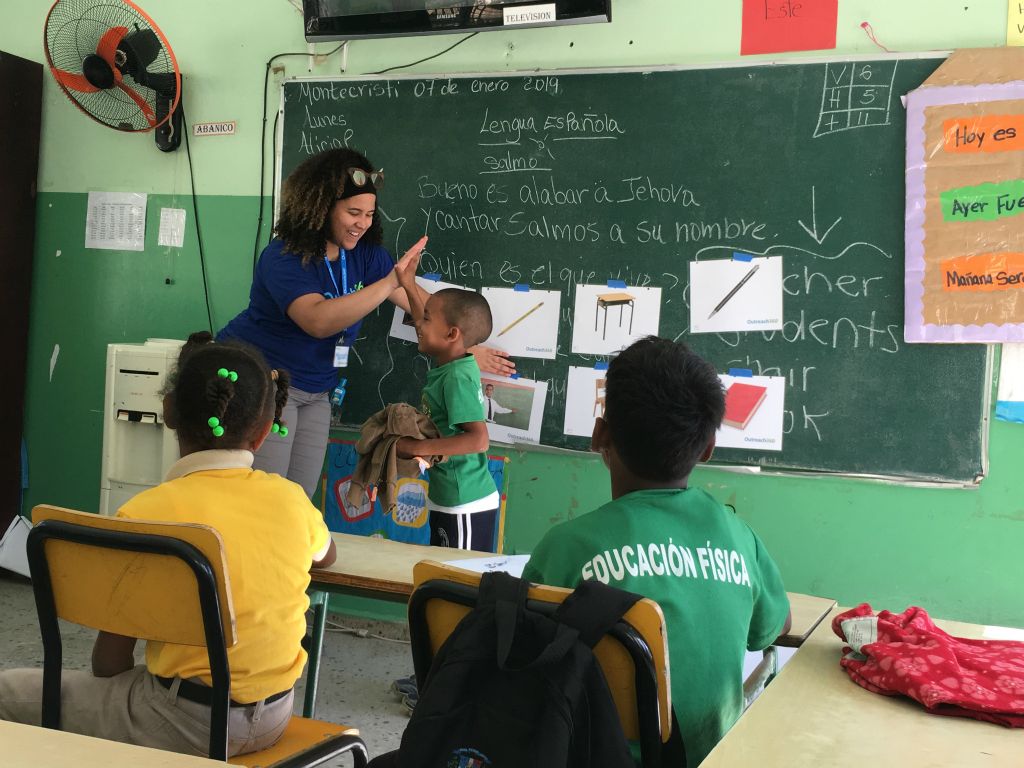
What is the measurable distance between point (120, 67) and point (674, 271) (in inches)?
96.5

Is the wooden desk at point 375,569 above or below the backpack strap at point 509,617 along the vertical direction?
below

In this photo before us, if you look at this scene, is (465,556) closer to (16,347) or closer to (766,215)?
(766,215)

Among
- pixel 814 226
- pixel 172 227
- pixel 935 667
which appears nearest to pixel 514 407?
pixel 814 226

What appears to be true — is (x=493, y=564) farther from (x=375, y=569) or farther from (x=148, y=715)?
(x=148, y=715)

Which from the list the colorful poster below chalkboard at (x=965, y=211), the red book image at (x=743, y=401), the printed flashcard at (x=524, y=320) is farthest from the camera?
the printed flashcard at (x=524, y=320)

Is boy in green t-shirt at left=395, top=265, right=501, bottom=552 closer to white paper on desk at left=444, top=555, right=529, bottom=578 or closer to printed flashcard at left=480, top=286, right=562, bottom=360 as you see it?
printed flashcard at left=480, top=286, right=562, bottom=360

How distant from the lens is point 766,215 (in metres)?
3.31

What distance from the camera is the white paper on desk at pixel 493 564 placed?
199 cm

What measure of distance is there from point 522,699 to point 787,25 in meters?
2.92

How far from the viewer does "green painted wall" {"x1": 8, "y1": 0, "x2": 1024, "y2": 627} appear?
312 cm

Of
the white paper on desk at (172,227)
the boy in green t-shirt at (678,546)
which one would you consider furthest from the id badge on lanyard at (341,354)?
the boy in green t-shirt at (678,546)

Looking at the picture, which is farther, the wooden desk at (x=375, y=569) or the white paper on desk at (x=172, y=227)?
the white paper on desk at (x=172, y=227)

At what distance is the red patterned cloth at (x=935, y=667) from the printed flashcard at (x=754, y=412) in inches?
74.2

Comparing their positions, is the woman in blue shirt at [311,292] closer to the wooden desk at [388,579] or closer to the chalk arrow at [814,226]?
the wooden desk at [388,579]
